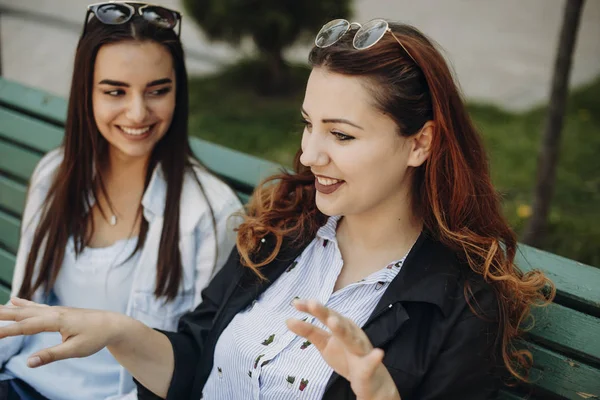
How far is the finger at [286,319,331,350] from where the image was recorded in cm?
167

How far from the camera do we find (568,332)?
7.00 ft

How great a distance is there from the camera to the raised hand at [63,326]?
6.65 feet

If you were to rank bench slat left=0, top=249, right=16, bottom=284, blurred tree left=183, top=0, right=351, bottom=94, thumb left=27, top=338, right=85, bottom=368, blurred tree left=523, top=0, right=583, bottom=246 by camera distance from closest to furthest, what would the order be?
thumb left=27, top=338, right=85, bottom=368
blurred tree left=523, top=0, right=583, bottom=246
bench slat left=0, top=249, right=16, bottom=284
blurred tree left=183, top=0, right=351, bottom=94

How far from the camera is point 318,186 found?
7.14 ft

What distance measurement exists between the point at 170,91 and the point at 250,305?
2.79 ft

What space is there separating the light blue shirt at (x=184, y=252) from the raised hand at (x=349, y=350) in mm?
1075

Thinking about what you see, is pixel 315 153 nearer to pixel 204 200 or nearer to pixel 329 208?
pixel 329 208

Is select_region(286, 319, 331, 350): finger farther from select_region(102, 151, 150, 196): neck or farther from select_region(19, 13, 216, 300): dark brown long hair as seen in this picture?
select_region(102, 151, 150, 196): neck

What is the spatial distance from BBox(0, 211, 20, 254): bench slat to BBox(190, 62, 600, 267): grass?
1.33 meters

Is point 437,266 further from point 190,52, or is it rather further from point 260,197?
point 190,52

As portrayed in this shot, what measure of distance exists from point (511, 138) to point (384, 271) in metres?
3.07

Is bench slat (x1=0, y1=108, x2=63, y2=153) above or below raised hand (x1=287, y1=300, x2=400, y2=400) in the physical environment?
below

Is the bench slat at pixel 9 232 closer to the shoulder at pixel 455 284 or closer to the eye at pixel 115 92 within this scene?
the eye at pixel 115 92

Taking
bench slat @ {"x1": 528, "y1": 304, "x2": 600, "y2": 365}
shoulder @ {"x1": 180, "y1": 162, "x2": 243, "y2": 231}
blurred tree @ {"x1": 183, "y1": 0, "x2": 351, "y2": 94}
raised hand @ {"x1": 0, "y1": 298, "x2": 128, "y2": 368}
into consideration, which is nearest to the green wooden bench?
bench slat @ {"x1": 528, "y1": 304, "x2": 600, "y2": 365}
